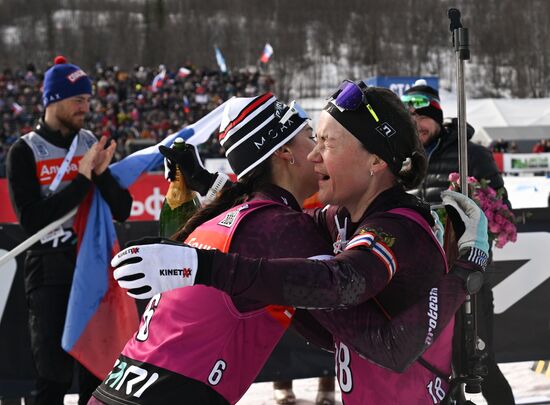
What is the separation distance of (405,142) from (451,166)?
2.45 metres

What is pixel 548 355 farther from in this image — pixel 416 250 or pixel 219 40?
pixel 219 40

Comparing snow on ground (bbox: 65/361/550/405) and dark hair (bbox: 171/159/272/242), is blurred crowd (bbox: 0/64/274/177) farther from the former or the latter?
dark hair (bbox: 171/159/272/242)

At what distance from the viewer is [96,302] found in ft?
12.7

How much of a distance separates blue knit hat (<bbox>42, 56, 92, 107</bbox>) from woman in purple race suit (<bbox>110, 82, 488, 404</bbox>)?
2.42 metres

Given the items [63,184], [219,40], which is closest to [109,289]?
[63,184]

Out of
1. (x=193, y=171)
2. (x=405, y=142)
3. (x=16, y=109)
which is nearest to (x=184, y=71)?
(x=16, y=109)

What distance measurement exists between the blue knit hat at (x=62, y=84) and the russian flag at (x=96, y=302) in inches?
21.4

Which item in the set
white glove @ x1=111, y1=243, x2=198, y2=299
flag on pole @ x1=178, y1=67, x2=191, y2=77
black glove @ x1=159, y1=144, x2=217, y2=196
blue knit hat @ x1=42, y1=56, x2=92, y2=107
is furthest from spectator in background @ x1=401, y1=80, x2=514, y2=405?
flag on pole @ x1=178, y1=67, x2=191, y2=77

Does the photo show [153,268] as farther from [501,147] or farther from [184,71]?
[184,71]

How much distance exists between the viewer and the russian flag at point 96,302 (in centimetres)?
377

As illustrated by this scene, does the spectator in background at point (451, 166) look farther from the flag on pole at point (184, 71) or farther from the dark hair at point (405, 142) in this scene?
the flag on pole at point (184, 71)

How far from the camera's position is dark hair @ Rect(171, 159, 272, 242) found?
212 cm

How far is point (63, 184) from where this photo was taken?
4.01 metres

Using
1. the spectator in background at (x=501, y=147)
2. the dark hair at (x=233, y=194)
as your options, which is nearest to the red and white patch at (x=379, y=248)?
the dark hair at (x=233, y=194)
